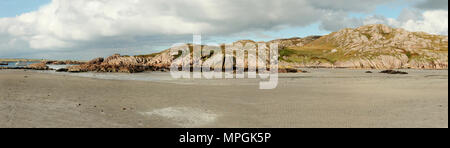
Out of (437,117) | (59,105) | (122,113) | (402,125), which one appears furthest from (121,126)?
(437,117)

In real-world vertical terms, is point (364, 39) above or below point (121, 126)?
above

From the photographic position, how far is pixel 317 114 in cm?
1170

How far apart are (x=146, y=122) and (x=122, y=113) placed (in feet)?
7.31

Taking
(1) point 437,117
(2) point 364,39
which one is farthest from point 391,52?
(1) point 437,117
